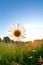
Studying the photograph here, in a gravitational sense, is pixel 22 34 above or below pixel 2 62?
above

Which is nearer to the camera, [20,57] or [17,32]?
[20,57]

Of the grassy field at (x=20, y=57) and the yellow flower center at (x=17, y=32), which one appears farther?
the yellow flower center at (x=17, y=32)

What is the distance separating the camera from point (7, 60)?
16.1 feet

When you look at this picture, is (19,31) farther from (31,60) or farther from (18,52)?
(31,60)

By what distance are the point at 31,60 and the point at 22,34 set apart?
3.95ft

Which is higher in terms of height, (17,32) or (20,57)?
(17,32)

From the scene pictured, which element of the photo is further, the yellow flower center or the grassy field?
the yellow flower center

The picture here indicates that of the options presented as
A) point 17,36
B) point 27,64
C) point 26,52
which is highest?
point 17,36

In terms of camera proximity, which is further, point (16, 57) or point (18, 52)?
point (18, 52)

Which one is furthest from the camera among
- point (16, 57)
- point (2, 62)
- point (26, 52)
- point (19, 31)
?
point (19, 31)

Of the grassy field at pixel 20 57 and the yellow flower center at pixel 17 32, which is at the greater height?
the yellow flower center at pixel 17 32

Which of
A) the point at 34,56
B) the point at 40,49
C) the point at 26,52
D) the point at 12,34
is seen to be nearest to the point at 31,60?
the point at 34,56

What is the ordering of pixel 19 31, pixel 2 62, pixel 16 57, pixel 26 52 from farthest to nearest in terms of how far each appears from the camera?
pixel 19 31 → pixel 26 52 → pixel 16 57 → pixel 2 62

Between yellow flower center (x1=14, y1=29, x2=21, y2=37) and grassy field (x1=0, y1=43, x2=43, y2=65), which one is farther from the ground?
yellow flower center (x1=14, y1=29, x2=21, y2=37)
